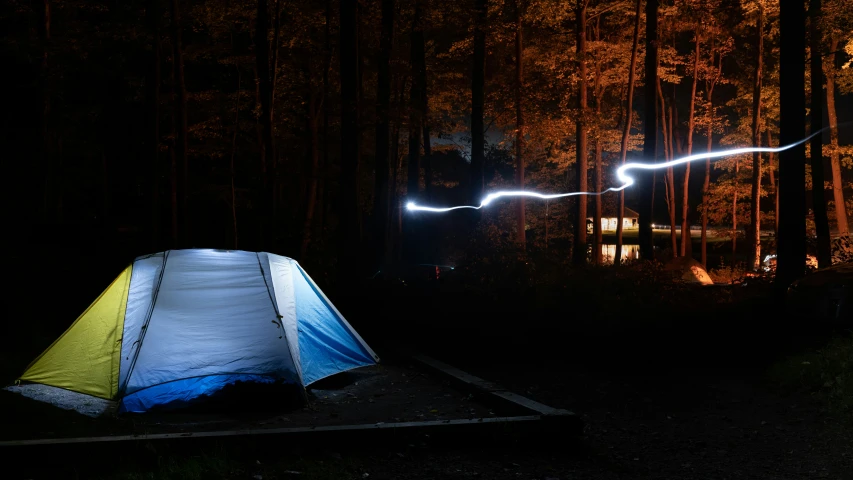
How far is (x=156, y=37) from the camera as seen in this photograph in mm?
20391

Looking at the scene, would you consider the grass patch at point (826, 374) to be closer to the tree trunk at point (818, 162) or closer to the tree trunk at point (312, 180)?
the tree trunk at point (818, 162)

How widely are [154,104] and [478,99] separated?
9341mm

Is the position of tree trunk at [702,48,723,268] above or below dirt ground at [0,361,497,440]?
above

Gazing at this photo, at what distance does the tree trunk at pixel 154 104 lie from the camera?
67.5ft

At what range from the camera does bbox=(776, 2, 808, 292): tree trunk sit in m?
13.1

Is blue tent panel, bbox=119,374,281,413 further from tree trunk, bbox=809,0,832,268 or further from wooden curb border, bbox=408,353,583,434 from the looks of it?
tree trunk, bbox=809,0,832,268

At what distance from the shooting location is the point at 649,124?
821 inches

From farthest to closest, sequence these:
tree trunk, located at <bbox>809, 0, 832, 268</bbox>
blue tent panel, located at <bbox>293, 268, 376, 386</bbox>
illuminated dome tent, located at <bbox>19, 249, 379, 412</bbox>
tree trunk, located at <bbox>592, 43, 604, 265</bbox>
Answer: tree trunk, located at <bbox>592, 43, 604, 265</bbox>
tree trunk, located at <bbox>809, 0, 832, 268</bbox>
blue tent panel, located at <bbox>293, 268, 376, 386</bbox>
illuminated dome tent, located at <bbox>19, 249, 379, 412</bbox>

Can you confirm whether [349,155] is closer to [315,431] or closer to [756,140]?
[315,431]

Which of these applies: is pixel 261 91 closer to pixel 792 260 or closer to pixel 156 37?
pixel 156 37

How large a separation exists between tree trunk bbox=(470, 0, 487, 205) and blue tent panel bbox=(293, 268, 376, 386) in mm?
12143

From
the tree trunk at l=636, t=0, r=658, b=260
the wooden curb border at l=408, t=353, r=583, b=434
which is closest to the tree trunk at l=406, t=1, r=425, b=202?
the tree trunk at l=636, t=0, r=658, b=260


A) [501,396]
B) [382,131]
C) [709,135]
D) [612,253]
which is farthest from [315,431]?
[612,253]

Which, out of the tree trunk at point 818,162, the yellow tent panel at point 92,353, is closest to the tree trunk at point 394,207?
the tree trunk at point 818,162
